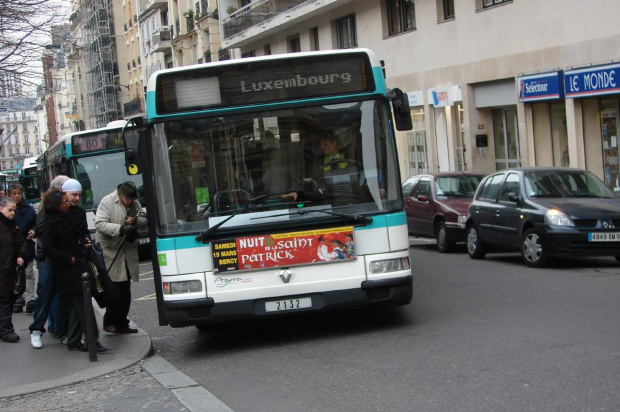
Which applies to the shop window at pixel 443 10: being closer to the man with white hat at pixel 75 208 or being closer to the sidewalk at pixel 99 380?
the sidewalk at pixel 99 380

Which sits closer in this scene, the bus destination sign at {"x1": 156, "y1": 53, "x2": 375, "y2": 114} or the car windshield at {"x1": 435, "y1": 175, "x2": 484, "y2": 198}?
the bus destination sign at {"x1": 156, "y1": 53, "x2": 375, "y2": 114}

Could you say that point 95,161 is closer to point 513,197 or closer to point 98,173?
point 98,173

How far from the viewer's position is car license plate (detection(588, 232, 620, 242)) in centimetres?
1342

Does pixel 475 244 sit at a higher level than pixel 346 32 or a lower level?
lower

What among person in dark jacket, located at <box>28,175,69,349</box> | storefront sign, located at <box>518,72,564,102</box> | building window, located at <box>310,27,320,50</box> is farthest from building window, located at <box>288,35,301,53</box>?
person in dark jacket, located at <box>28,175,69,349</box>

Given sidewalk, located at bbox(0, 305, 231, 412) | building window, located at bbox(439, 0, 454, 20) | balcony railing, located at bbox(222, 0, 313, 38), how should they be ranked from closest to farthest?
sidewalk, located at bbox(0, 305, 231, 412) < building window, located at bbox(439, 0, 454, 20) < balcony railing, located at bbox(222, 0, 313, 38)

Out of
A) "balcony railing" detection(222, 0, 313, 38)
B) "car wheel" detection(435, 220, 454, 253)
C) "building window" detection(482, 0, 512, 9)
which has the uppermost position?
"balcony railing" detection(222, 0, 313, 38)

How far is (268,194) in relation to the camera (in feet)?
29.4

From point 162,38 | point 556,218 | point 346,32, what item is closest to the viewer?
point 556,218

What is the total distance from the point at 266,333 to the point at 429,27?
2055cm

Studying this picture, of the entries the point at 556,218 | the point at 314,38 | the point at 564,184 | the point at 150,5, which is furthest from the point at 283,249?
the point at 150,5

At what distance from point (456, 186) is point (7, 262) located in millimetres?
11281

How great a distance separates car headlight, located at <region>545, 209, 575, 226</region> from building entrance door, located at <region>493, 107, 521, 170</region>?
1257cm

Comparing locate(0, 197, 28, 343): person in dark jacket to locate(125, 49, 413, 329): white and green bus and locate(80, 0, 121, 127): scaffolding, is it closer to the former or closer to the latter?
locate(125, 49, 413, 329): white and green bus
